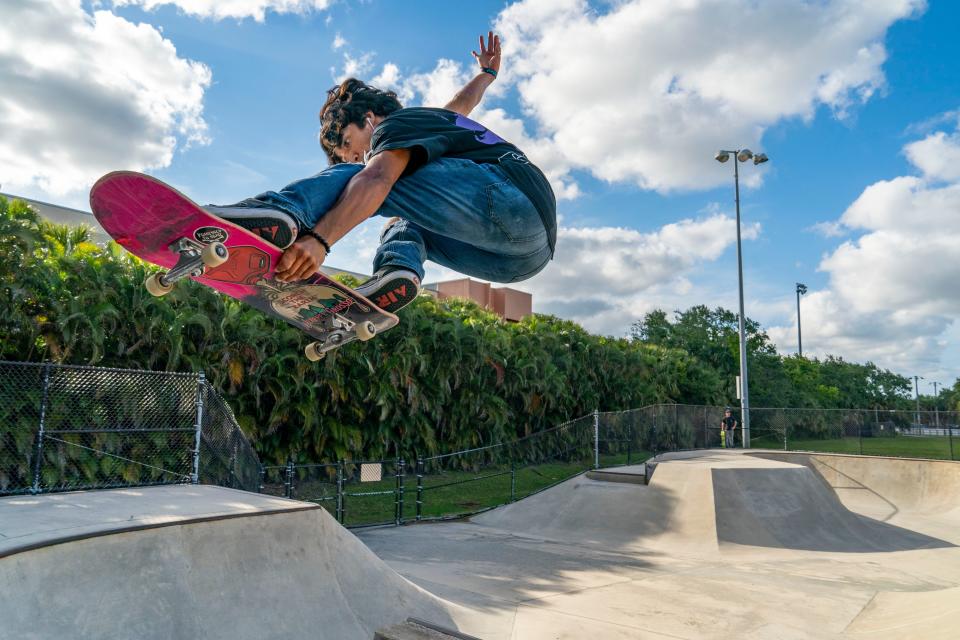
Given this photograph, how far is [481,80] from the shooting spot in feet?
12.6

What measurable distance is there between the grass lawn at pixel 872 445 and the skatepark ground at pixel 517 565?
21.5ft

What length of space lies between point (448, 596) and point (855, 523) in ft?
29.8

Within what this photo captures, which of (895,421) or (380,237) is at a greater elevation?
(380,237)

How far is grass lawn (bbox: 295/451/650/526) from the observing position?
1214 cm

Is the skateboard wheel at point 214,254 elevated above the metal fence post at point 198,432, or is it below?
above

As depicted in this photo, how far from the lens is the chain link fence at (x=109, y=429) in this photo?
7.59m

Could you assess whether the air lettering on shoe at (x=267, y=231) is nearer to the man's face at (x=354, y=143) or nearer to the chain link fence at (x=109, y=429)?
the man's face at (x=354, y=143)

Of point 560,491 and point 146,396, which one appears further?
point 560,491

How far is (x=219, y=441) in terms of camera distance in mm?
9180

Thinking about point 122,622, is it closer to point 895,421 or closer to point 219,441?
point 219,441

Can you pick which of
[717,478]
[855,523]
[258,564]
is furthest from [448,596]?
[855,523]

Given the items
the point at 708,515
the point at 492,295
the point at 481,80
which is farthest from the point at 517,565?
the point at 492,295

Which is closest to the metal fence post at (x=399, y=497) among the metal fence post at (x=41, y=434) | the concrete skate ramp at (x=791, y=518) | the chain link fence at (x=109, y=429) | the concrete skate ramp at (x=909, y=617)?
the chain link fence at (x=109, y=429)

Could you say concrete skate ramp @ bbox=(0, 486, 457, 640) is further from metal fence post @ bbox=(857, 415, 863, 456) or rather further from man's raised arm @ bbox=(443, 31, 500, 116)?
metal fence post @ bbox=(857, 415, 863, 456)
